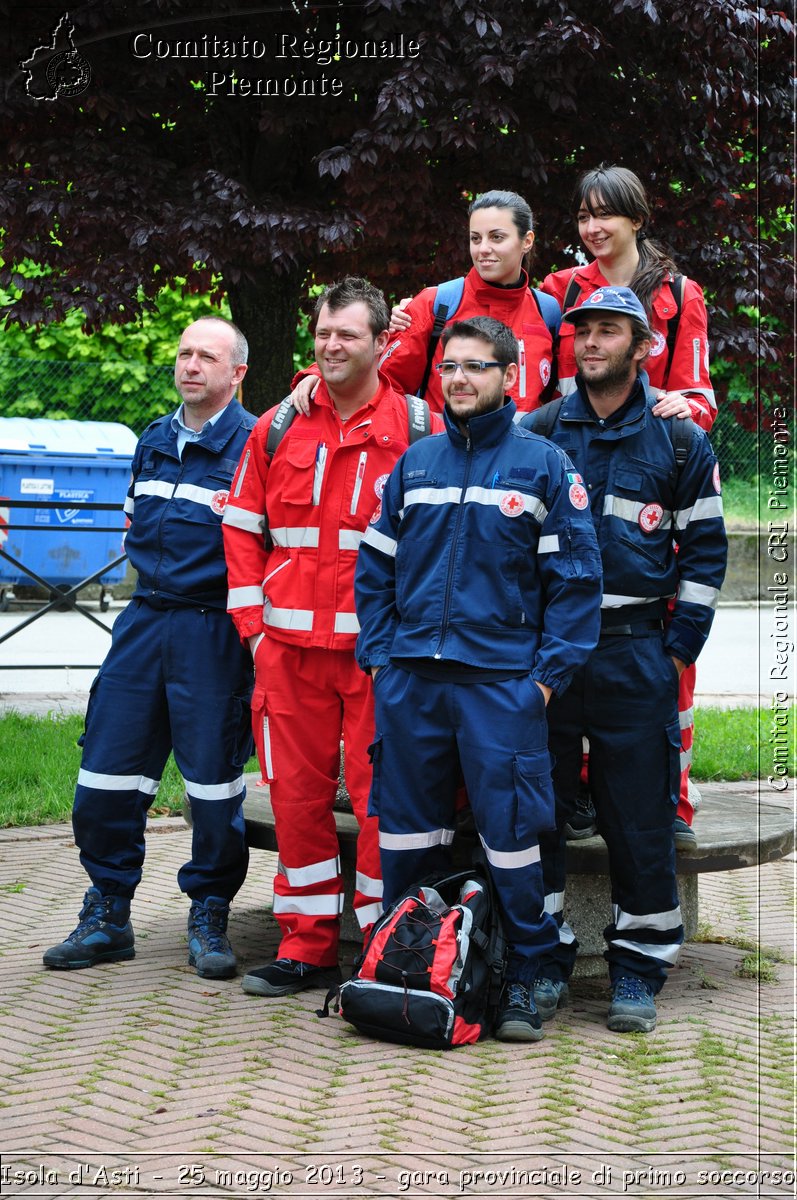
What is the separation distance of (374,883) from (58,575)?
1227cm

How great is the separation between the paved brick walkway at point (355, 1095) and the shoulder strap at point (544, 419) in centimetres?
205

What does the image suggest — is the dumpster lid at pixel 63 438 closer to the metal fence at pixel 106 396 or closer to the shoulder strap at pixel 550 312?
the metal fence at pixel 106 396

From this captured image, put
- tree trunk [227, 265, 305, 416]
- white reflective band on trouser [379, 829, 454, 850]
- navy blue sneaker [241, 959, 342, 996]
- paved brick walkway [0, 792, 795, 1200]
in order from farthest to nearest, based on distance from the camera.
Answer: tree trunk [227, 265, 305, 416]
navy blue sneaker [241, 959, 342, 996]
white reflective band on trouser [379, 829, 454, 850]
paved brick walkway [0, 792, 795, 1200]

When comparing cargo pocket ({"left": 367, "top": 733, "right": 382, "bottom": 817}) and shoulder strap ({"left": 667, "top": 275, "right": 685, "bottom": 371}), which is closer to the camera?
cargo pocket ({"left": 367, "top": 733, "right": 382, "bottom": 817})

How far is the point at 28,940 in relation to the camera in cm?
613

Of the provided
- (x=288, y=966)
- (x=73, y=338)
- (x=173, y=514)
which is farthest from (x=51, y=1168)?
(x=73, y=338)

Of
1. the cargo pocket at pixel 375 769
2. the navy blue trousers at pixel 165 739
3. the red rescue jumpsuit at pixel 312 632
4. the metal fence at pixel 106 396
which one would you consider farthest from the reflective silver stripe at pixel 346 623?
the metal fence at pixel 106 396

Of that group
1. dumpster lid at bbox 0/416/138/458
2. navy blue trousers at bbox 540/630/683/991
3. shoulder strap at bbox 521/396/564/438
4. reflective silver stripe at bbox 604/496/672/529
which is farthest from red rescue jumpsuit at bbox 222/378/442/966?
dumpster lid at bbox 0/416/138/458

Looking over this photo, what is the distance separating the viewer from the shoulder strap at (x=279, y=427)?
5.50m

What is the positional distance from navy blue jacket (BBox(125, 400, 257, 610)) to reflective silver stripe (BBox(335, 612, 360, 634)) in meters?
0.62

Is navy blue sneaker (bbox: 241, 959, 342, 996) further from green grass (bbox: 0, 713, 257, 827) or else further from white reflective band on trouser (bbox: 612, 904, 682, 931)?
green grass (bbox: 0, 713, 257, 827)

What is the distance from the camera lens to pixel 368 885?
5.41 meters

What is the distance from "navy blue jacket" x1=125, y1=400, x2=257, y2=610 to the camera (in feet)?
18.7

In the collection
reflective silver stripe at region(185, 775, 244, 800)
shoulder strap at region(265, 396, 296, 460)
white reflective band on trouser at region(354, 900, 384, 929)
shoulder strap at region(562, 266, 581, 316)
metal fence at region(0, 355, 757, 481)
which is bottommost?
white reflective band on trouser at region(354, 900, 384, 929)
